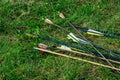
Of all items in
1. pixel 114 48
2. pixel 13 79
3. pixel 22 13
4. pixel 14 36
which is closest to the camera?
pixel 13 79

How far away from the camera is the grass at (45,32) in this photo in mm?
5352

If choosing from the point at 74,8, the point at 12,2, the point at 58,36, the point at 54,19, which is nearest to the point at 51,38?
the point at 58,36

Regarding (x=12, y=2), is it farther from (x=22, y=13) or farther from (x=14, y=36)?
(x=14, y=36)

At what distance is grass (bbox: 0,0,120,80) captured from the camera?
535 cm

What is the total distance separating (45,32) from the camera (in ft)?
20.0

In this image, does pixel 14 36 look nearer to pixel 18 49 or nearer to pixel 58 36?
pixel 18 49

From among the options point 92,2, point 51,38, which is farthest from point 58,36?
point 92,2

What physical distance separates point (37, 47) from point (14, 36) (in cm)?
60

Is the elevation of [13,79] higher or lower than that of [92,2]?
lower

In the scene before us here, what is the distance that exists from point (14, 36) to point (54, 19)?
0.86m

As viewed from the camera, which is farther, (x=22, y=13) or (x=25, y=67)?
(x=22, y=13)

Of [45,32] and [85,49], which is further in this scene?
[45,32]

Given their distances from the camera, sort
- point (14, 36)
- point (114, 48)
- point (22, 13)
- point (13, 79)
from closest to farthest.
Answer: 1. point (13, 79)
2. point (114, 48)
3. point (14, 36)
4. point (22, 13)

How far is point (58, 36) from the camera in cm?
602
